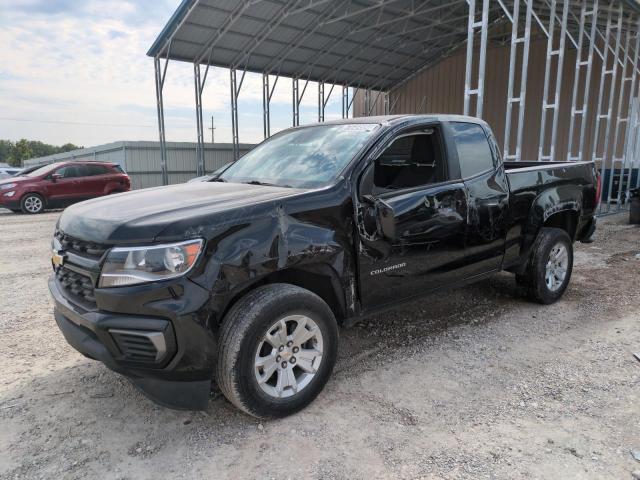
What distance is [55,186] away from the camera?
46.7 ft

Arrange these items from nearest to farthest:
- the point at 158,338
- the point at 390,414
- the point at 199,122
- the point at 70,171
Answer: the point at 158,338, the point at 390,414, the point at 70,171, the point at 199,122

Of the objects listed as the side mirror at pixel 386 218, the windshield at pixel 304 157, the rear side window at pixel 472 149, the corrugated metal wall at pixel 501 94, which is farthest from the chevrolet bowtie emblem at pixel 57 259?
the corrugated metal wall at pixel 501 94

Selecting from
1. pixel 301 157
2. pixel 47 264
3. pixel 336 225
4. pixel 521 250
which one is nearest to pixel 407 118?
pixel 301 157

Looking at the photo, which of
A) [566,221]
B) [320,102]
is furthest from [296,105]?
[566,221]

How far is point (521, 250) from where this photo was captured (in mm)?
4664

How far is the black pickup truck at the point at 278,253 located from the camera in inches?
98.1

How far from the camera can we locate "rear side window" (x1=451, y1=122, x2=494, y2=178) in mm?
4031

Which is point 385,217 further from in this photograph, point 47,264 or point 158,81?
point 158,81

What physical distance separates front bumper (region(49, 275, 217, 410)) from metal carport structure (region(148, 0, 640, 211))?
12.7 metres

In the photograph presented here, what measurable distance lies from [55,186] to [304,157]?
13202 mm

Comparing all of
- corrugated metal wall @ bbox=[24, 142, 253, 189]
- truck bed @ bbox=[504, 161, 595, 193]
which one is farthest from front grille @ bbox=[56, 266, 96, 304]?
corrugated metal wall @ bbox=[24, 142, 253, 189]

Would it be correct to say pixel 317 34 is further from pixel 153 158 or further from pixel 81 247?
pixel 81 247

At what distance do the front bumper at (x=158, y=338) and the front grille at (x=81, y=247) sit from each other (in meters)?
0.23

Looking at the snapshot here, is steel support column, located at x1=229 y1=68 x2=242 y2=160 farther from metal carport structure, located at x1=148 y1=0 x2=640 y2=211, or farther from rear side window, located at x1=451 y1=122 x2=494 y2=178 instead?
rear side window, located at x1=451 y1=122 x2=494 y2=178
